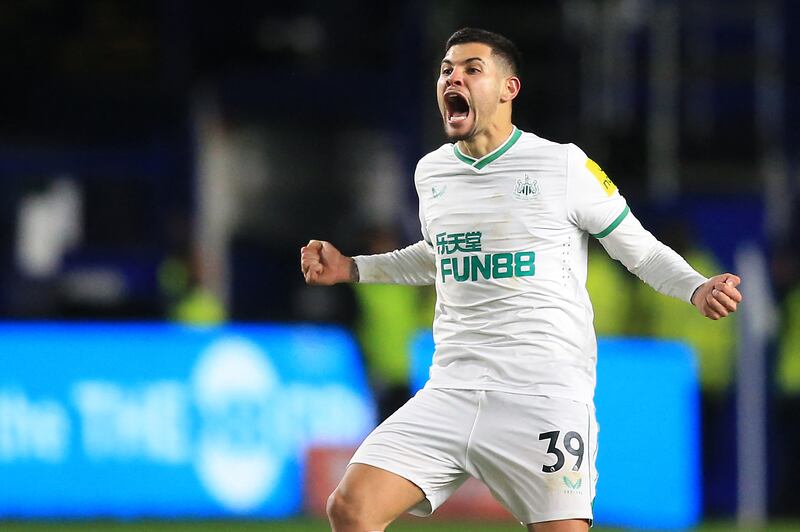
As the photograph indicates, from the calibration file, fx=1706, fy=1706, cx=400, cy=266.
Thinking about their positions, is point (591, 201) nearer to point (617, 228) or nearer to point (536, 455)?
point (617, 228)

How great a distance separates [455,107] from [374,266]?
28.4 inches

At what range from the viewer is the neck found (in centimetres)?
560

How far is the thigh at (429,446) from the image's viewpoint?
539cm

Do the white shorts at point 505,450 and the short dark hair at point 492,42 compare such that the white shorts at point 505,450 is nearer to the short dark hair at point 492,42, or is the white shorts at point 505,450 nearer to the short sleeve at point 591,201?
the short sleeve at point 591,201

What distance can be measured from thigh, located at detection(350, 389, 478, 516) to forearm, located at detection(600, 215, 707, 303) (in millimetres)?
665

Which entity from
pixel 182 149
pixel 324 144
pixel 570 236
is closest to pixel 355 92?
pixel 324 144

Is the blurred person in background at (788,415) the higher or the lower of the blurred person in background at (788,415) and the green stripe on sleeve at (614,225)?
the lower

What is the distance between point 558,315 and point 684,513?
5264 millimetres

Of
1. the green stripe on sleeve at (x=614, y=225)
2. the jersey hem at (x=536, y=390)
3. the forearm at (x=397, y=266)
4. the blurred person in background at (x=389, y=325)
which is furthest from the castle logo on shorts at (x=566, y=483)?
the blurred person in background at (x=389, y=325)

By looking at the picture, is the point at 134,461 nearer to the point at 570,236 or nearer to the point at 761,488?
the point at 761,488

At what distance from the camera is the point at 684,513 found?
410 inches

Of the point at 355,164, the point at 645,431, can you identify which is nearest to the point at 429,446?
the point at 645,431

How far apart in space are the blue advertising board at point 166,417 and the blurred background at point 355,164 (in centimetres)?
6

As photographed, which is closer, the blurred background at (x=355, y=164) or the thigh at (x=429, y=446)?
the thigh at (x=429, y=446)
